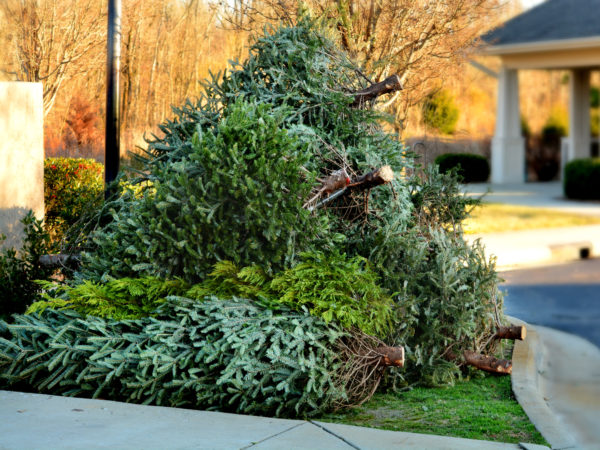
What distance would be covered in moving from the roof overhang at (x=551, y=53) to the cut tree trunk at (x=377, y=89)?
52.7 ft

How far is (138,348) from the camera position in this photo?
4.54 m

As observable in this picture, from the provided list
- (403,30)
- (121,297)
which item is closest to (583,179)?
(403,30)

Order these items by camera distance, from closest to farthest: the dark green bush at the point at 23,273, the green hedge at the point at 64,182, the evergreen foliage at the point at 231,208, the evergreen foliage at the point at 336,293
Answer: the evergreen foliage at the point at 336,293
the evergreen foliage at the point at 231,208
the dark green bush at the point at 23,273
the green hedge at the point at 64,182

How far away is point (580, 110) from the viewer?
2480 centimetres

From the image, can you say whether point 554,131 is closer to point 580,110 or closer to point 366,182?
point 580,110

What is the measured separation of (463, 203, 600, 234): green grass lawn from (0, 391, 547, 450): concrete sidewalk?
990 centimetres

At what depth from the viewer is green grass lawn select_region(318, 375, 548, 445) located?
14.3 feet

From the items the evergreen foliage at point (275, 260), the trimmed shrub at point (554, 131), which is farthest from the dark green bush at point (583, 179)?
the evergreen foliage at point (275, 260)

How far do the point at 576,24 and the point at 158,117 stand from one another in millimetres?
15234

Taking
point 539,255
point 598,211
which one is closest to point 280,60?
point 539,255

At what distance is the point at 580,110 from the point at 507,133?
2.47m

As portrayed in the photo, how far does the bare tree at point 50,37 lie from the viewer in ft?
35.7

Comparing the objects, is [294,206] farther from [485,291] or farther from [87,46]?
[87,46]

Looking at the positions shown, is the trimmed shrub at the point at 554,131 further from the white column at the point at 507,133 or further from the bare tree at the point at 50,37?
the bare tree at the point at 50,37
